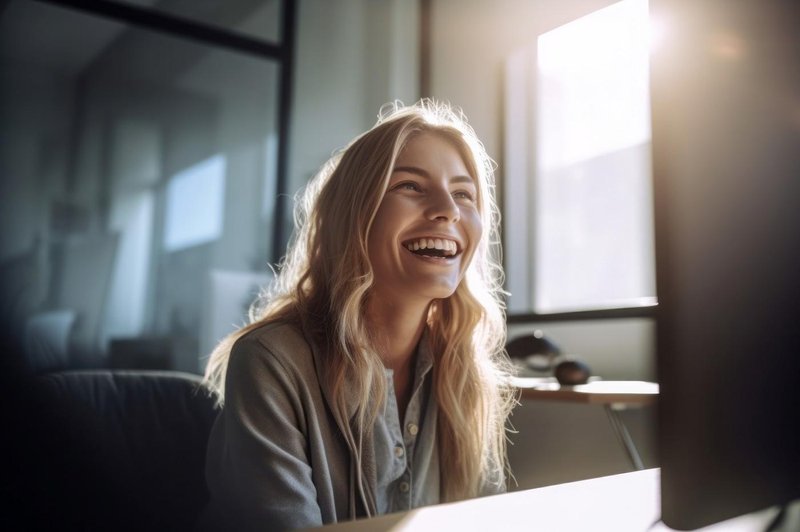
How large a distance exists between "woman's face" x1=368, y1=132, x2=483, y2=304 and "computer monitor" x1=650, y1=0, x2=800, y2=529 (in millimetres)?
715

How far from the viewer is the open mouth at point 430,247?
1.16 m

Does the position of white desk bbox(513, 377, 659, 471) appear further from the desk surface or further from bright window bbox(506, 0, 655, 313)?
bright window bbox(506, 0, 655, 313)

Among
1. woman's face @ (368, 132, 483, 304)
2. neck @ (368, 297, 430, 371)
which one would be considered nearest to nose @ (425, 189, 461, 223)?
woman's face @ (368, 132, 483, 304)

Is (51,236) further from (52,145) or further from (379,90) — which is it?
(379,90)

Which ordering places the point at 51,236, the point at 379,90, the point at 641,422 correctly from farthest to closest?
the point at 379,90
the point at 51,236
the point at 641,422

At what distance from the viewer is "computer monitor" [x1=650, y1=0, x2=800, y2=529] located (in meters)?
0.40

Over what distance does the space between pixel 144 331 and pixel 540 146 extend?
2049 millimetres

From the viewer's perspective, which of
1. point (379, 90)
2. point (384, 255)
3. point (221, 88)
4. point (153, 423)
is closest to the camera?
point (384, 255)

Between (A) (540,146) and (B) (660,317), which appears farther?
(A) (540,146)

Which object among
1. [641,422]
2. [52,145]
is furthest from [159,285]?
[641,422]

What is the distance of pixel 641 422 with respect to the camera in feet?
7.59

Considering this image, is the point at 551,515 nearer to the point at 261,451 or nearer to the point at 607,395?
the point at 261,451

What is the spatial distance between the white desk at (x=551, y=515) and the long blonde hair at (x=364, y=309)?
1.58 ft

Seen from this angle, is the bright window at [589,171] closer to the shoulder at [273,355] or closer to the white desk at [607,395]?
the white desk at [607,395]
